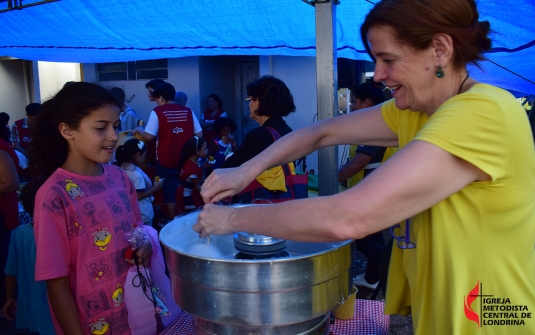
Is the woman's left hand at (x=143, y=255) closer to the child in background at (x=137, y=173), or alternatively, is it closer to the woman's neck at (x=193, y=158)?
the child in background at (x=137, y=173)


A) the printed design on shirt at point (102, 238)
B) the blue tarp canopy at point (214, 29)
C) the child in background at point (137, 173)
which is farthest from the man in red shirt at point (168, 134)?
the printed design on shirt at point (102, 238)

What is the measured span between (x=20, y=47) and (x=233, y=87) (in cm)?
363

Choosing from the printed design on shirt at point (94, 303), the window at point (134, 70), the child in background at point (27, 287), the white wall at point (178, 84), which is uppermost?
the window at point (134, 70)

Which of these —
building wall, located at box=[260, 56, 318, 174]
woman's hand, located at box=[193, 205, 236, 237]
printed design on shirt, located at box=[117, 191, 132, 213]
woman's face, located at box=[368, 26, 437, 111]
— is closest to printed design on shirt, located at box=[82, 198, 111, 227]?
printed design on shirt, located at box=[117, 191, 132, 213]

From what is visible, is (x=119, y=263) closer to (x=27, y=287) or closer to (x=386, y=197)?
(x=386, y=197)

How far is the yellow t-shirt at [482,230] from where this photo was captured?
771 mm

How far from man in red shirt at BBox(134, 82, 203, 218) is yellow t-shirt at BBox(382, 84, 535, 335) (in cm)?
403

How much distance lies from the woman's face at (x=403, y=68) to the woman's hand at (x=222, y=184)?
45 centimetres

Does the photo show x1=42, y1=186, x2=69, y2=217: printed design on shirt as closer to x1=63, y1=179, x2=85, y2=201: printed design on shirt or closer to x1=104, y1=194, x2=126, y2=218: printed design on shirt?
x1=63, y1=179, x2=85, y2=201: printed design on shirt

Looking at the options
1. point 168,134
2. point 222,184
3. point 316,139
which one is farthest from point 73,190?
point 168,134

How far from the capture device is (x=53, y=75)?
9523mm

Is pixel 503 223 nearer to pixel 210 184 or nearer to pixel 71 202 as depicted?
pixel 210 184

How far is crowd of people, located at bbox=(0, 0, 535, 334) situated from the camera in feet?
2.55
